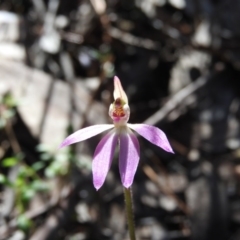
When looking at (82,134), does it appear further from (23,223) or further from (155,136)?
(23,223)

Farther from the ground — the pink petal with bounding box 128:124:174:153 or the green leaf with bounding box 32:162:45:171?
the green leaf with bounding box 32:162:45:171

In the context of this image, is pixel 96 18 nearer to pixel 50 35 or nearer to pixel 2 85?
pixel 50 35

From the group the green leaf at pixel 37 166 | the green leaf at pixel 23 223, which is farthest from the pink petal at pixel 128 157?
the green leaf at pixel 37 166

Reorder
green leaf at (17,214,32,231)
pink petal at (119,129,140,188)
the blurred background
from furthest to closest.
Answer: the blurred background → green leaf at (17,214,32,231) → pink petal at (119,129,140,188)

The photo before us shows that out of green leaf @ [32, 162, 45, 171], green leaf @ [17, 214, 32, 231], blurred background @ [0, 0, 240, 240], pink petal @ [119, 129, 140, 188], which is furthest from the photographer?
green leaf @ [32, 162, 45, 171]

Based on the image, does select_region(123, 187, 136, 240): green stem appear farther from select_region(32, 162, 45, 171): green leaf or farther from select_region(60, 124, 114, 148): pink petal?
select_region(32, 162, 45, 171): green leaf

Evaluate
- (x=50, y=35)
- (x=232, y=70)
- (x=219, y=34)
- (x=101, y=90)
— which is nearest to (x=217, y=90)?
(x=232, y=70)

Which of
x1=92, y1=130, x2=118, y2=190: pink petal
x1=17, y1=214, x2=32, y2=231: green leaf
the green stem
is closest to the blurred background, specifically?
x1=17, y1=214, x2=32, y2=231: green leaf
